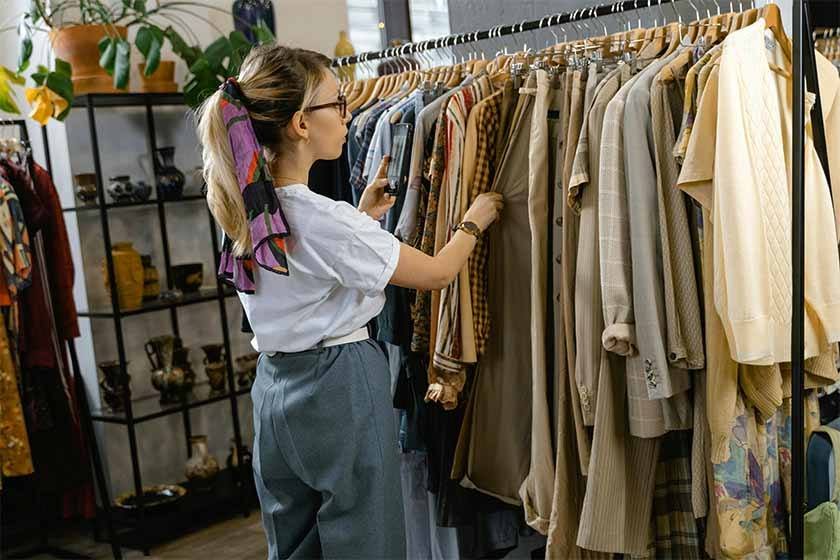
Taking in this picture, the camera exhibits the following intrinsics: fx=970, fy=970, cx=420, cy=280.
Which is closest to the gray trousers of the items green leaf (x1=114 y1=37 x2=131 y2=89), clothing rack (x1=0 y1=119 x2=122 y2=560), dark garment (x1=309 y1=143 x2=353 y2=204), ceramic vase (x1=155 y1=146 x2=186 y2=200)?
dark garment (x1=309 y1=143 x2=353 y2=204)

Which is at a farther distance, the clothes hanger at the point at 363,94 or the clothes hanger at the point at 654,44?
the clothes hanger at the point at 363,94

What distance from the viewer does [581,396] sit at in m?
2.11

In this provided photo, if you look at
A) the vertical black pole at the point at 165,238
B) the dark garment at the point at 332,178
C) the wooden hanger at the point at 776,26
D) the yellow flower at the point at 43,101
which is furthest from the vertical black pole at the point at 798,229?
the vertical black pole at the point at 165,238

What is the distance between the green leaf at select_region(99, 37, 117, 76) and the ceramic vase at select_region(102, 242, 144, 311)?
688 millimetres

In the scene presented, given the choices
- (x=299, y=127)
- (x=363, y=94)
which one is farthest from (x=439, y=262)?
(x=363, y=94)

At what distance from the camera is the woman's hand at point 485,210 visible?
2193 mm

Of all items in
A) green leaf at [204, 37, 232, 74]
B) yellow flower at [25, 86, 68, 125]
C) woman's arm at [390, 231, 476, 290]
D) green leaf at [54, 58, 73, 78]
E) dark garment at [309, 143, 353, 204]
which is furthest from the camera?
green leaf at [204, 37, 232, 74]

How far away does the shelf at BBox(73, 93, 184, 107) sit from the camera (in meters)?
3.57

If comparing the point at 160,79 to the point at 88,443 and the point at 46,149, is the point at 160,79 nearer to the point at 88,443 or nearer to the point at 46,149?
the point at 46,149

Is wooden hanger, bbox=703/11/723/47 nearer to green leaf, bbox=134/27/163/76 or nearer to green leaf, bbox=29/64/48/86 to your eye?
green leaf, bbox=134/27/163/76

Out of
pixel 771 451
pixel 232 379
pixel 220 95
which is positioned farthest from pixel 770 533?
pixel 232 379

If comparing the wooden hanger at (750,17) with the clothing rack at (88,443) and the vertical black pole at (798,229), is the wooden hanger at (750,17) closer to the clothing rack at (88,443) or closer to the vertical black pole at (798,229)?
the vertical black pole at (798,229)

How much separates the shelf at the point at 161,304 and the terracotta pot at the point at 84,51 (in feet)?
2.77

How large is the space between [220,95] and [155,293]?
7.12 feet
